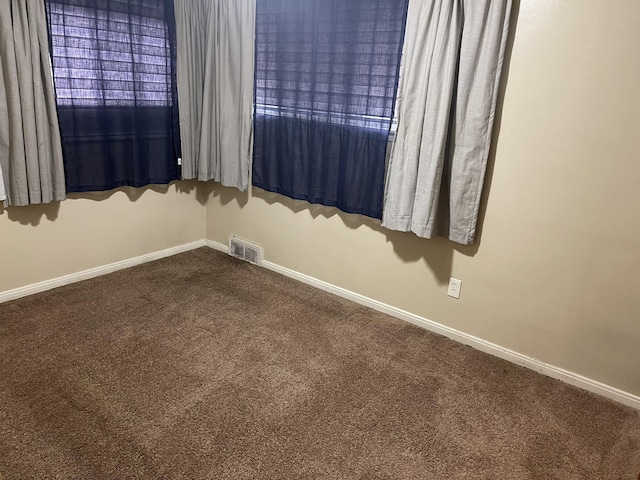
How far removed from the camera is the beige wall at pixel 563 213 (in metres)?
2.02

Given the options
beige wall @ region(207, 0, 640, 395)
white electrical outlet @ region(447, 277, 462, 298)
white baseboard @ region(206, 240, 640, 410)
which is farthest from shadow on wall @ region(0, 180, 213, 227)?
white electrical outlet @ region(447, 277, 462, 298)

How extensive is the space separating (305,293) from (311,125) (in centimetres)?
115

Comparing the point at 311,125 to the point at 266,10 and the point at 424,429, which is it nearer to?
the point at 266,10

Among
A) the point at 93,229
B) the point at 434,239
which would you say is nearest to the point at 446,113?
the point at 434,239

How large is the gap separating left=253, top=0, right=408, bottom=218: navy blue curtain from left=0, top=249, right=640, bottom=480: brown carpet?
34.6 inches

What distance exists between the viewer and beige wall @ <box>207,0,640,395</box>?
2.02 metres

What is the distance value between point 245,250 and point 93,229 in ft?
3.64

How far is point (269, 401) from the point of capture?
2.07 m

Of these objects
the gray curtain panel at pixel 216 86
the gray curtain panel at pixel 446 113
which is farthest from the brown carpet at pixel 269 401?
the gray curtain panel at pixel 216 86

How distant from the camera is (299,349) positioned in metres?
2.50

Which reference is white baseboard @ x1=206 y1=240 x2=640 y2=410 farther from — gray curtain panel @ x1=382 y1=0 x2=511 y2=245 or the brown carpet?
gray curtain panel @ x1=382 y1=0 x2=511 y2=245

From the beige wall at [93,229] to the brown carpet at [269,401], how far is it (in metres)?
0.25

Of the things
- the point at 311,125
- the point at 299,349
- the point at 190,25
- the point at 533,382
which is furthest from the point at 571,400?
the point at 190,25

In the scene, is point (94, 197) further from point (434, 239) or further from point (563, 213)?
point (563, 213)
